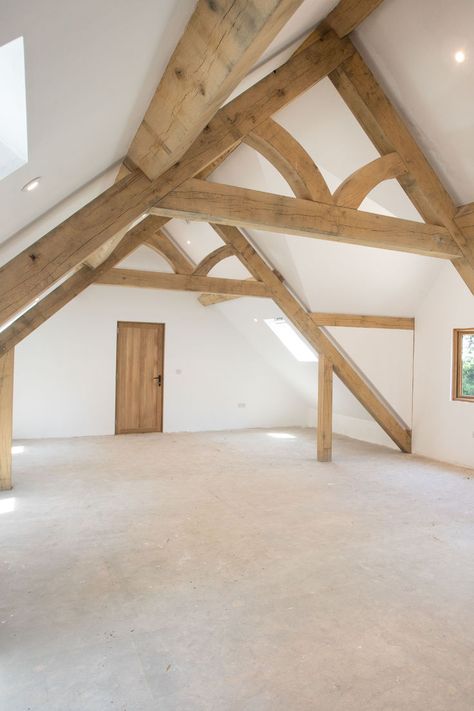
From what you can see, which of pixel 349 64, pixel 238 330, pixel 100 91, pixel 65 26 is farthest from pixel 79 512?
pixel 238 330

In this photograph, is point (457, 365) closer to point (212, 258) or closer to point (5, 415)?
point (212, 258)

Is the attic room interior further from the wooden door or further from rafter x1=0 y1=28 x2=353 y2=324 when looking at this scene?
the wooden door

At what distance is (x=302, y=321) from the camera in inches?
247

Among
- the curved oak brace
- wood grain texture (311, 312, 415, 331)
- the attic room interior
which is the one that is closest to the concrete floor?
the attic room interior

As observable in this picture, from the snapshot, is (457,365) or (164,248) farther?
(164,248)

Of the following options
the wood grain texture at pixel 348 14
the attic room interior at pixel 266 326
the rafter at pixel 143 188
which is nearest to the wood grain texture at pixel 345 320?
the attic room interior at pixel 266 326

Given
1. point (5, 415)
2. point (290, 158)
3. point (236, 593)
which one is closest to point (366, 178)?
point (290, 158)

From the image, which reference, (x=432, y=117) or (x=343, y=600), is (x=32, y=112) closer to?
(x=343, y=600)

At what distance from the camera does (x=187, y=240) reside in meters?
7.95

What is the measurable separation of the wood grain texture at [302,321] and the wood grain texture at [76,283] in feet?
3.52

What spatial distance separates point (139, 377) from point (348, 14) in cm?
632

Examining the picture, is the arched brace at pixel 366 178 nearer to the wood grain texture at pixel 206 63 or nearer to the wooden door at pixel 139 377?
the wood grain texture at pixel 206 63

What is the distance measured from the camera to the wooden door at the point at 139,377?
847 cm

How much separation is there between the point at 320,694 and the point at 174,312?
7.33 m
